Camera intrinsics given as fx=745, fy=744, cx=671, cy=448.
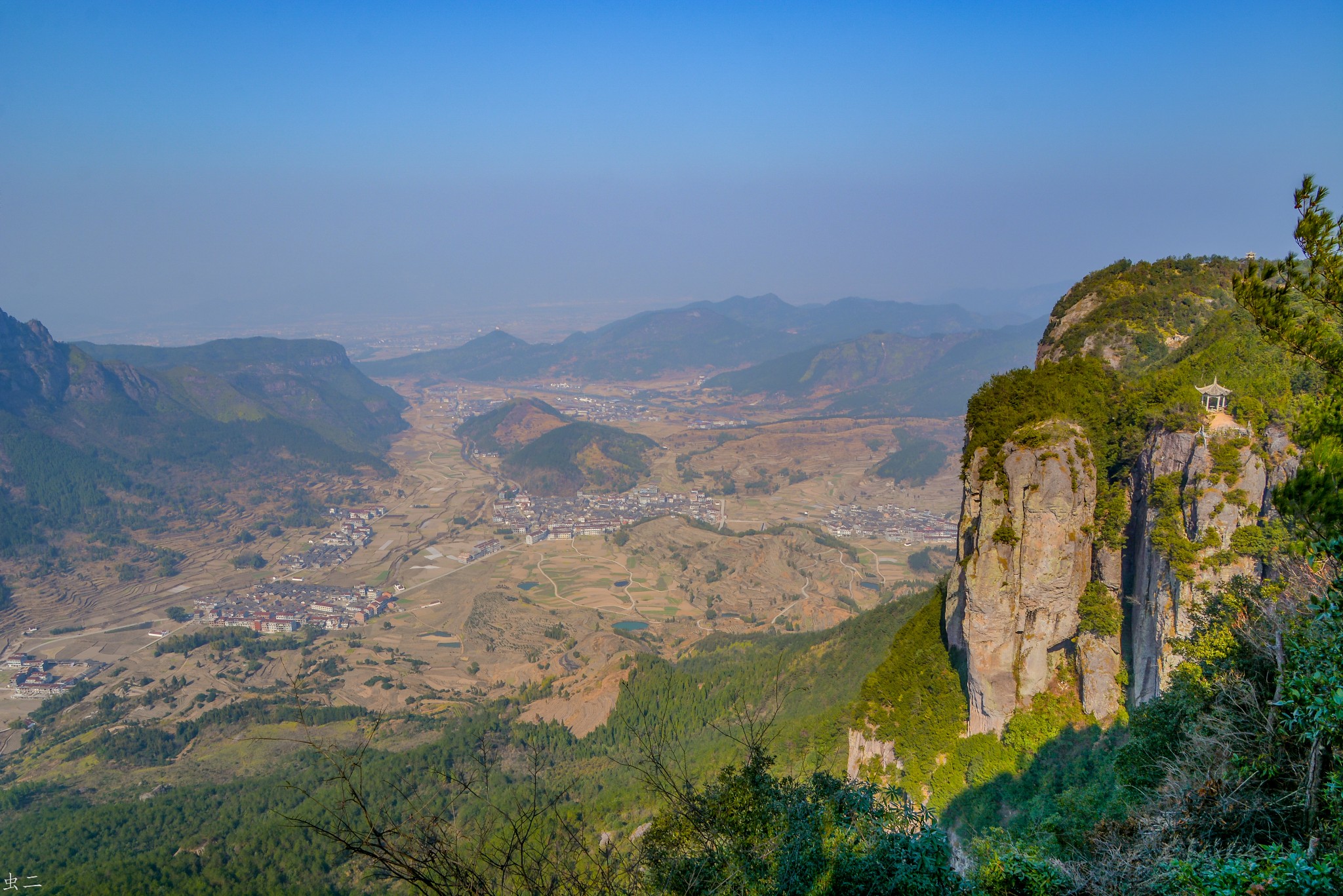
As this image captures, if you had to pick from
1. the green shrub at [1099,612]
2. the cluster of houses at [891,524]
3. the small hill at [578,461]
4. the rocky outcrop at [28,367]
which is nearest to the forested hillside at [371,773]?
the green shrub at [1099,612]

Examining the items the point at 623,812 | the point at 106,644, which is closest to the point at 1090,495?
the point at 623,812

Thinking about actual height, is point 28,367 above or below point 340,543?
above

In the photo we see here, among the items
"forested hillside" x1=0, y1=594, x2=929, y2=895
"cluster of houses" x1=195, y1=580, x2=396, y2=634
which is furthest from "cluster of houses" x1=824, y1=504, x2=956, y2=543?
"cluster of houses" x1=195, y1=580, x2=396, y2=634

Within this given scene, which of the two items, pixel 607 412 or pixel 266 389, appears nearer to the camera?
pixel 266 389

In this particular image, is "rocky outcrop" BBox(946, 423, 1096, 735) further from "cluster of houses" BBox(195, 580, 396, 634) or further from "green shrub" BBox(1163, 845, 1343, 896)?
"cluster of houses" BBox(195, 580, 396, 634)

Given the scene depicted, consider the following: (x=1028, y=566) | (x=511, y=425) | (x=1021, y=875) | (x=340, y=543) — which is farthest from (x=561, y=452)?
(x=1021, y=875)

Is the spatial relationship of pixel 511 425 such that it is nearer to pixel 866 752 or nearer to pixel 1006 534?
pixel 866 752
